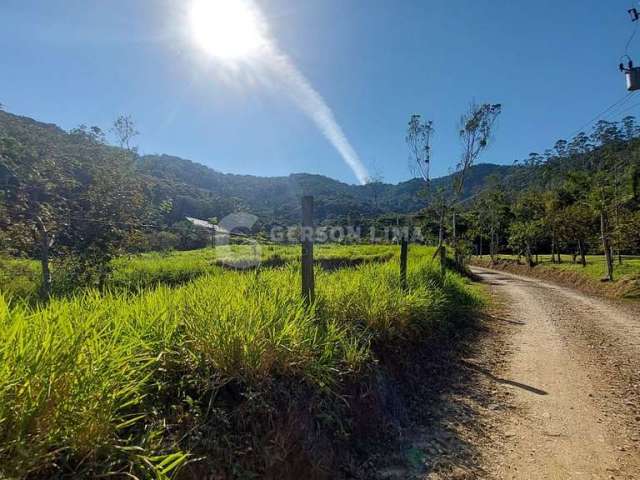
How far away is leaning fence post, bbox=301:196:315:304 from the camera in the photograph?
389 cm

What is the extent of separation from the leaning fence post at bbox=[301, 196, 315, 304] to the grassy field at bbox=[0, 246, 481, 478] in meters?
0.21

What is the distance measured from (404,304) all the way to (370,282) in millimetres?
728

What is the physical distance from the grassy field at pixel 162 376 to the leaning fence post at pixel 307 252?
0.21 m

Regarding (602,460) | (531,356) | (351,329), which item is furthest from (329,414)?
(531,356)

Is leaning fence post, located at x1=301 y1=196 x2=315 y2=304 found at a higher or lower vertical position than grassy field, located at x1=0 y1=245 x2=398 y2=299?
higher

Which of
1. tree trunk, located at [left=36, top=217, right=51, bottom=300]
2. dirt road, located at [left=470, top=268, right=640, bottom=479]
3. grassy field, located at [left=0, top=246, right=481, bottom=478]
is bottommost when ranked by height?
dirt road, located at [left=470, top=268, right=640, bottom=479]

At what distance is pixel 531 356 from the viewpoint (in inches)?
213

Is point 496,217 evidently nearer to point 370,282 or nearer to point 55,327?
point 370,282

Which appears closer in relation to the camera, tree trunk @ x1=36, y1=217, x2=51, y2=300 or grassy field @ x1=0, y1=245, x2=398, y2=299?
→ tree trunk @ x1=36, y1=217, x2=51, y2=300

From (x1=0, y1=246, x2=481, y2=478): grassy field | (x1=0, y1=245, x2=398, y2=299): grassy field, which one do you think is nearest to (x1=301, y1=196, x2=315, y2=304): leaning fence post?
(x1=0, y1=246, x2=481, y2=478): grassy field

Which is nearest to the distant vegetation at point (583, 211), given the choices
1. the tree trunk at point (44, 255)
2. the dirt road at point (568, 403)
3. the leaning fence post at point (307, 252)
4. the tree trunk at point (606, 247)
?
the tree trunk at point (606, 247)

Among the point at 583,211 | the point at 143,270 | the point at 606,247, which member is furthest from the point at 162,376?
the point at 583,211

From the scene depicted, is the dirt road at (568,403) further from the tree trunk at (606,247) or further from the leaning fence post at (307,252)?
the tree trunk at (606,247)

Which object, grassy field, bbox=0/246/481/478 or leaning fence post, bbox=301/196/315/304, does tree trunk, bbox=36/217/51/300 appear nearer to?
grassy field, bbox=0/246/481/478
